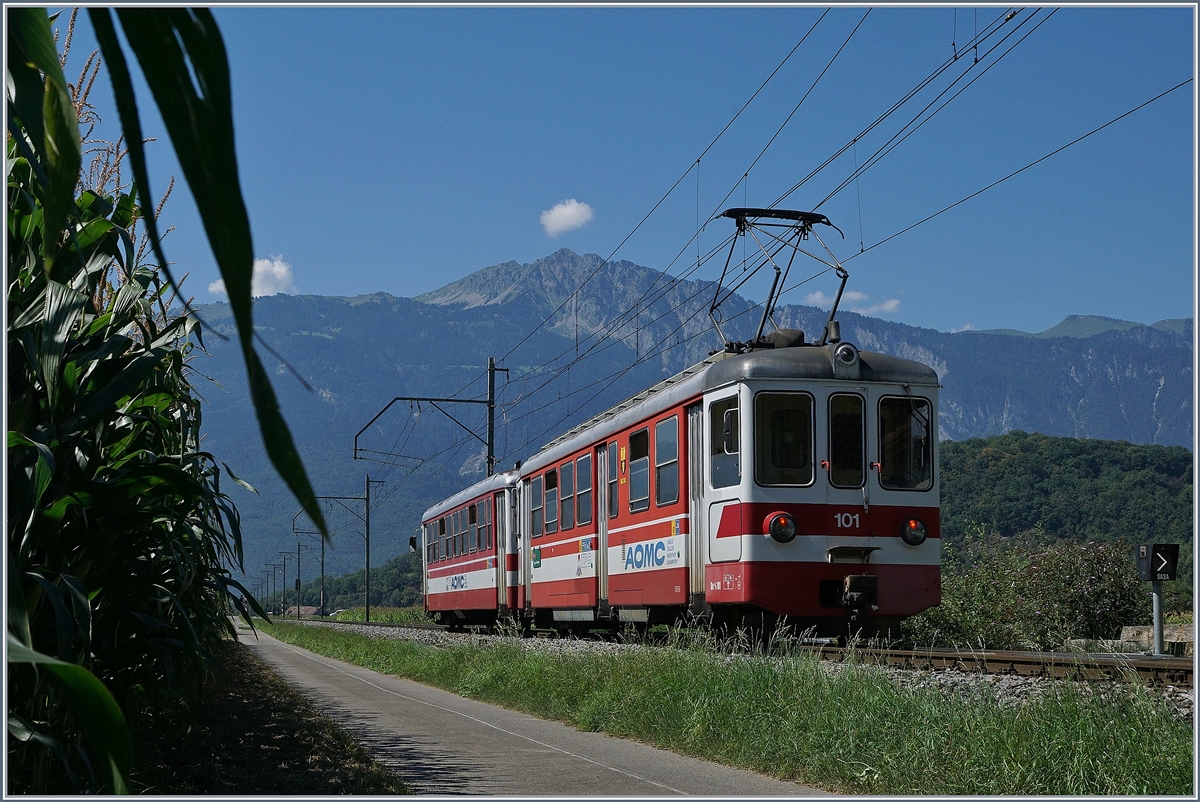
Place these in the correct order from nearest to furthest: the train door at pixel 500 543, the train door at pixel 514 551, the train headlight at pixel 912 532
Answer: the train headlight at pixel 912 532
the train door at pixel 514 551
the train door at pixel 500 543

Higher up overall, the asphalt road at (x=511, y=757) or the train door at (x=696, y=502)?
the train door at (x=696, y=502)

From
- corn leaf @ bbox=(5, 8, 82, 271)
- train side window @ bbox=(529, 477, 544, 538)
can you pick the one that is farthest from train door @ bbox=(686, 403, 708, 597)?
corn leaf @ bbox=(5, 8, 82, 271)

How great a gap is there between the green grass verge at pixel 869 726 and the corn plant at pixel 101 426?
3290 mm

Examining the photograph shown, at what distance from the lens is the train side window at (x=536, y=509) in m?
19.4

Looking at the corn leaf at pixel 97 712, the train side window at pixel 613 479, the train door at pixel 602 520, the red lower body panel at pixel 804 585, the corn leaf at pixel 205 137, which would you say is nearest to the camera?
the corn leaf at pixel 205 137

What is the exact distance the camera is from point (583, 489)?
1662cm

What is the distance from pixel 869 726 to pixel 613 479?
8676mm

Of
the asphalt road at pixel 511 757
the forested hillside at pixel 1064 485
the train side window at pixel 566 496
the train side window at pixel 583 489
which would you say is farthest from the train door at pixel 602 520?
the forested hillside at pixel 1064 485

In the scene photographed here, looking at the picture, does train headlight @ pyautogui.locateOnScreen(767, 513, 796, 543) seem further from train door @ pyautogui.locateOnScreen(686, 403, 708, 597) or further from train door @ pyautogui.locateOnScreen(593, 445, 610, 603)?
train door @ pyautogui.locateOnScreen(593, 445, 610, 603)

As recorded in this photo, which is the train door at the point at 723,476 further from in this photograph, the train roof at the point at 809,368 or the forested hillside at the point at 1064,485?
the forested hillside at the point at 1064,485

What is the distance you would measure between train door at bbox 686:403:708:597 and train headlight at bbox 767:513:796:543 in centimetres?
81

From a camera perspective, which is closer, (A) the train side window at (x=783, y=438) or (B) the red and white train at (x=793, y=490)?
(B) the red and white train at (x=793, y=490)

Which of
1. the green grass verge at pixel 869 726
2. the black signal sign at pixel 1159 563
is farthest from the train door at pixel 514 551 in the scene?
the black signal sign at pixel 1159 563

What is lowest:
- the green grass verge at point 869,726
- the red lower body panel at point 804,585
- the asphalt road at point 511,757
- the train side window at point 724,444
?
the asphalt road at point 511,757
